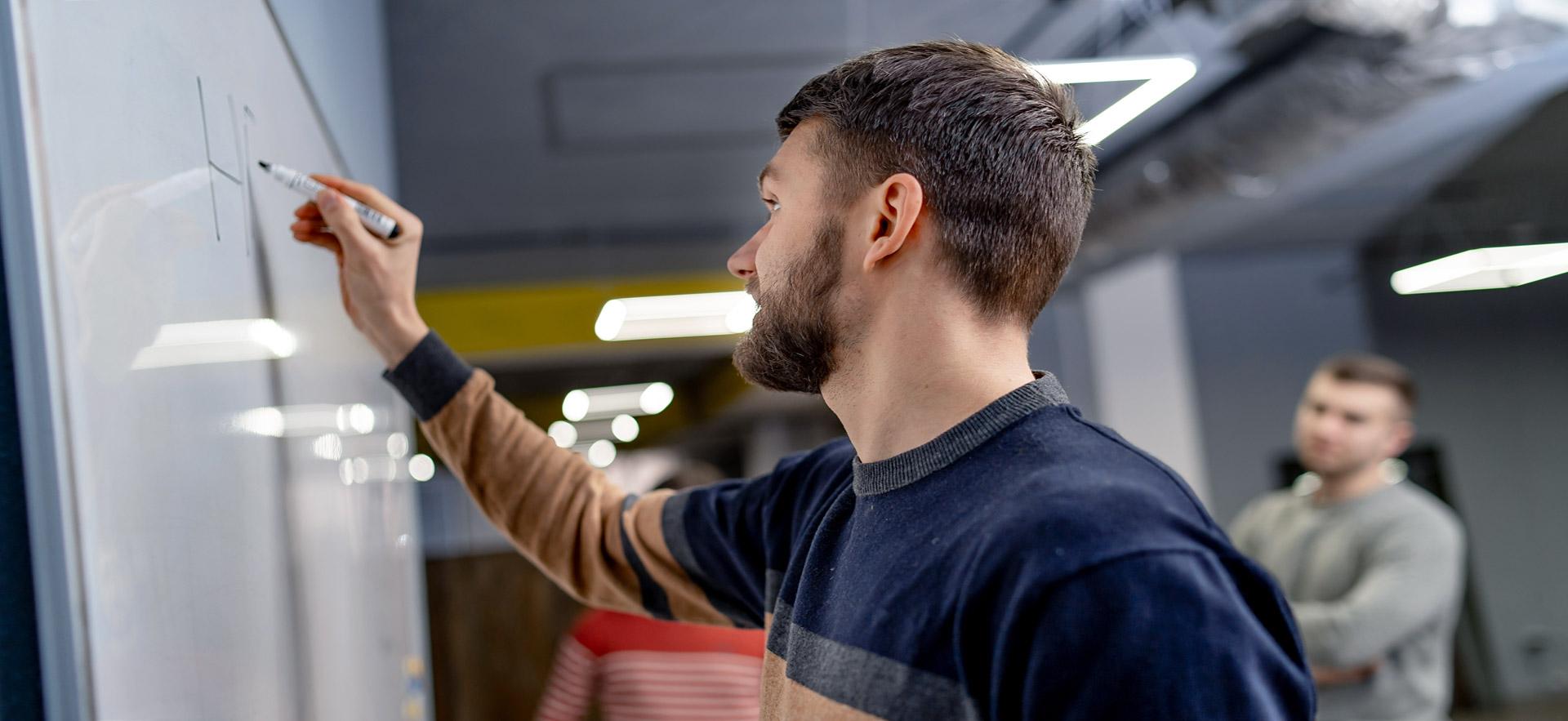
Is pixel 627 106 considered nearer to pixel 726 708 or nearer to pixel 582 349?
pixel 582 349

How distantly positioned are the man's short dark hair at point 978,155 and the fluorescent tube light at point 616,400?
945cm

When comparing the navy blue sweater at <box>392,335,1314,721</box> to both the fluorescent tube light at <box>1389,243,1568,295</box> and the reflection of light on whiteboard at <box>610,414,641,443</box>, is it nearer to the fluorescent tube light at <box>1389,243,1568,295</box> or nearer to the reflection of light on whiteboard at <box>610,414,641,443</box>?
the fluorescent tube light at <box>1389,243,1568,295</box>

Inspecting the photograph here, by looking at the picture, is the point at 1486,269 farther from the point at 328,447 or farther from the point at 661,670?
the point at 328,447

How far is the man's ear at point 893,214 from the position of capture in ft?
3.04

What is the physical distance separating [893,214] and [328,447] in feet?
2.49

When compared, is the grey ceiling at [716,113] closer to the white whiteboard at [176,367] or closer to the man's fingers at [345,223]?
the man's fingers at [345,223]

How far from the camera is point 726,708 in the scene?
240 centimetres

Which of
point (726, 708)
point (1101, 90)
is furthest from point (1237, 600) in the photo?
point (1101, 90)

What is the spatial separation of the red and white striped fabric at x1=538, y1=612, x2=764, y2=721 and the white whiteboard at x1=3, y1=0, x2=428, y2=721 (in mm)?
1122

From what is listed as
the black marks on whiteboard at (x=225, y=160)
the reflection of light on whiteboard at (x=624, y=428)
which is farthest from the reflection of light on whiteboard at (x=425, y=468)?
the black marks on whiteboard at (x=225, y=160)

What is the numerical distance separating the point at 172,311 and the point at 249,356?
224 millimetres

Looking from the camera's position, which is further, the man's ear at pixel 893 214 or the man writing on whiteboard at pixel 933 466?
the man's ear at pixel 893 214

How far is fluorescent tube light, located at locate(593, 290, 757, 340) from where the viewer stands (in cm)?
634

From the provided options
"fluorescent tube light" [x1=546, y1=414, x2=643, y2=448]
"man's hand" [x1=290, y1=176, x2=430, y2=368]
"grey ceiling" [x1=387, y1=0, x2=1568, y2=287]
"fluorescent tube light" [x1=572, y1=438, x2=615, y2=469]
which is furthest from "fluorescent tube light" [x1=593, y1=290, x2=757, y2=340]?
"fluorescent tube light" [x1=572, y1=438, x2=615, y2=469]
